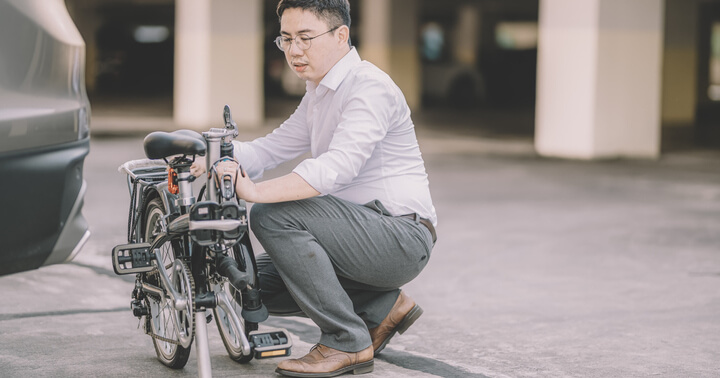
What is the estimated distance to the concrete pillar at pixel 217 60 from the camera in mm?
17781

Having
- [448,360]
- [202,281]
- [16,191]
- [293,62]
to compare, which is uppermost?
[293,62]

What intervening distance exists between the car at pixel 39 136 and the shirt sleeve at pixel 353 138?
0.86m

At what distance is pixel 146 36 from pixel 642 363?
3436 cm

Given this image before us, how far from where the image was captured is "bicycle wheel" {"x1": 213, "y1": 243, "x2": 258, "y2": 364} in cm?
396

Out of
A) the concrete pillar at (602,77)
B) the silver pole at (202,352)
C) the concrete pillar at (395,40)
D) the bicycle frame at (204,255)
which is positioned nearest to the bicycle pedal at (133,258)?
the bicycle frame at (204,255)

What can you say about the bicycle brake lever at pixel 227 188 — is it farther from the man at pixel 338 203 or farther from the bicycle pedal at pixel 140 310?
the bicycle pedal at pixel 140 310

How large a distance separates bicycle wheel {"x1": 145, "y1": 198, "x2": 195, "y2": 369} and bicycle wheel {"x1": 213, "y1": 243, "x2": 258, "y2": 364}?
0.13m

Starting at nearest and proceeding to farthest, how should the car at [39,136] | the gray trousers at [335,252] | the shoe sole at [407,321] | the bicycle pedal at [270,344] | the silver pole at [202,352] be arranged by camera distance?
1. the car at [39,136]
2. the silver pole at [202,352]
3. the bicycle pedal at [270,344]
4. the gray trousers at [335,252]
5. the shoe sole at [407,321]

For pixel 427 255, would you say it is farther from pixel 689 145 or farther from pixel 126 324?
pixel 689 145

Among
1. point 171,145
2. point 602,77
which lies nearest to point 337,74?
point 171,145

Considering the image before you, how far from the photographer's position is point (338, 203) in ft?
14.1

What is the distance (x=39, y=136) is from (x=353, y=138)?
3.90 feet

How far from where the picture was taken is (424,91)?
28.7 m

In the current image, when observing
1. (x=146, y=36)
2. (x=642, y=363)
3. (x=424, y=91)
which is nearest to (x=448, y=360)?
(x=642, y=363)
